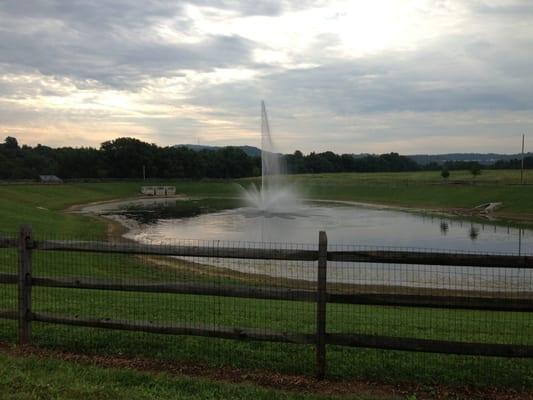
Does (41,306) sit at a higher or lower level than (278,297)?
lower

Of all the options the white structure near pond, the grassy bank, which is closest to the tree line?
the grassy bank

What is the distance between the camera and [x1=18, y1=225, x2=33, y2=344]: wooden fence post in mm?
7473

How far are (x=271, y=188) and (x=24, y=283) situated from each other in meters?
66.3

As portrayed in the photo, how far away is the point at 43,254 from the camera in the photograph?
2142 cm

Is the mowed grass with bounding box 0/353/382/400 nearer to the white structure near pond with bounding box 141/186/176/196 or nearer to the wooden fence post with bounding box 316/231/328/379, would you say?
the wooden fence post with bounding box 316/231/328/379

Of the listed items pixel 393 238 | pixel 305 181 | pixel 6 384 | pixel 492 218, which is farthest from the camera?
pixel 305 181

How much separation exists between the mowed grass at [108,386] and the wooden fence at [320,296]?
0.75 meters

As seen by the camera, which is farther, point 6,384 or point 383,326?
point 383,326

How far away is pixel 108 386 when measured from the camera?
6.02m

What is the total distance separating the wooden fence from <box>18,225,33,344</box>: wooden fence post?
0.05ft

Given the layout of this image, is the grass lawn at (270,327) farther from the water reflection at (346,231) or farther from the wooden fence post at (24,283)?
the water reflection at (346,231)

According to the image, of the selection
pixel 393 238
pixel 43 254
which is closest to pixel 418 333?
pixel 43 254

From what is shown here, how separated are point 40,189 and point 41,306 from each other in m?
82.0

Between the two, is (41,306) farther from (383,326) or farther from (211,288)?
(383,326)
